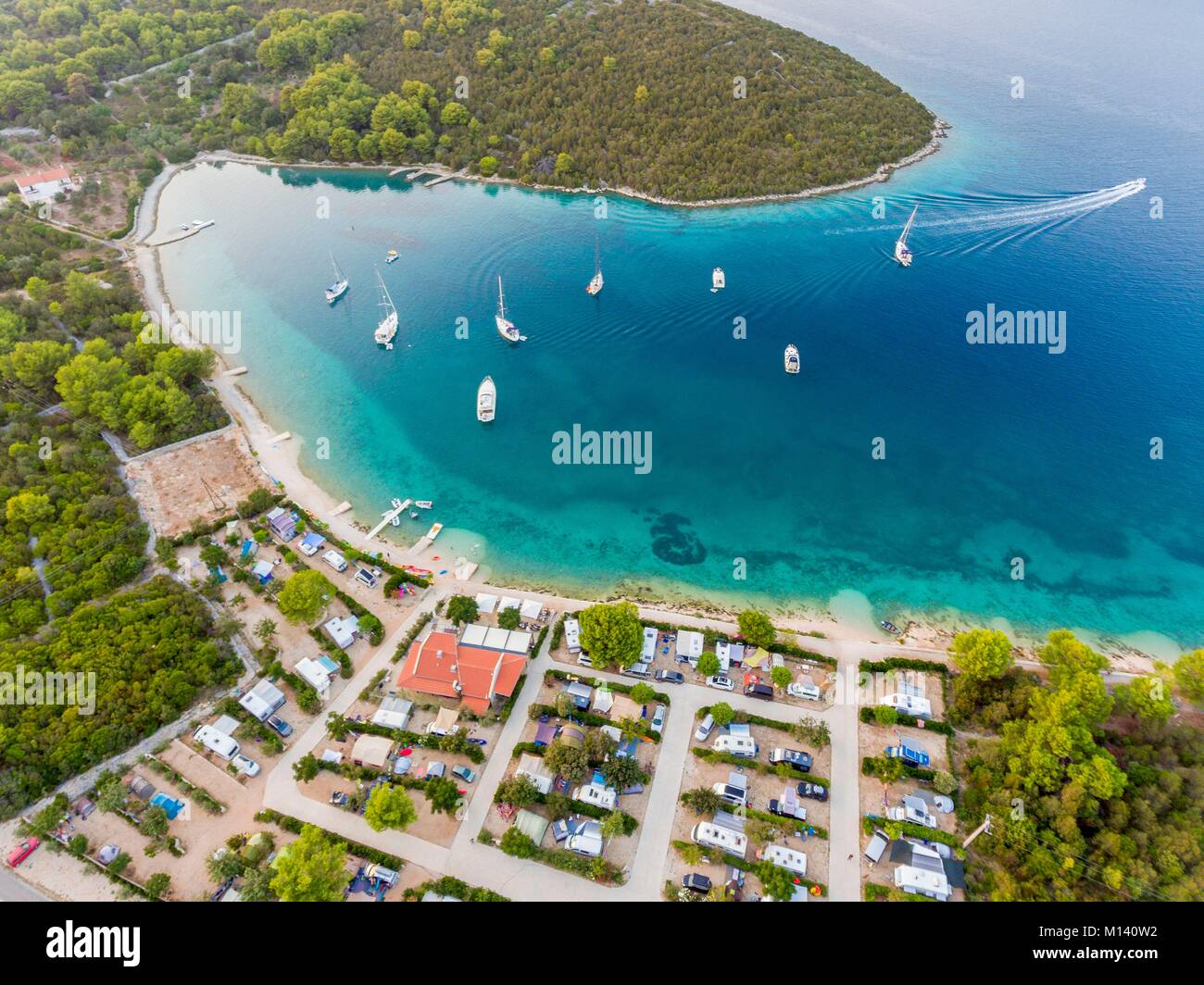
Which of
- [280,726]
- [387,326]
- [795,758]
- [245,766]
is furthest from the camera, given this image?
[387,326]

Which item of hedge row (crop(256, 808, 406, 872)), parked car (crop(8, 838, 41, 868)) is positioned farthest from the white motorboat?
parked car (crop(8, 838, 41, 868))

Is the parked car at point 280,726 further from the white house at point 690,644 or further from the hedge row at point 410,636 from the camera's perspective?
the white house at point 690,644

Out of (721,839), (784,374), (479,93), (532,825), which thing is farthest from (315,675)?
(479,93)

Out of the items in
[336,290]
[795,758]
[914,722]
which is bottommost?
[795,758]

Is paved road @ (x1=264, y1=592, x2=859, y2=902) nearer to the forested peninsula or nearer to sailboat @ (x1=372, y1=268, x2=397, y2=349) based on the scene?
sailboat @ (x1=372, y1=268, x2=397, y2=349)

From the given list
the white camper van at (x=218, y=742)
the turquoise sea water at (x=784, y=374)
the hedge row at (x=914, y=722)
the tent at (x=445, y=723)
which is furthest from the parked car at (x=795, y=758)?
the white camper van at (x=218, y=742)

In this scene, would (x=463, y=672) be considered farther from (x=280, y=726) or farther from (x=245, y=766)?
(x=245, y=766)
